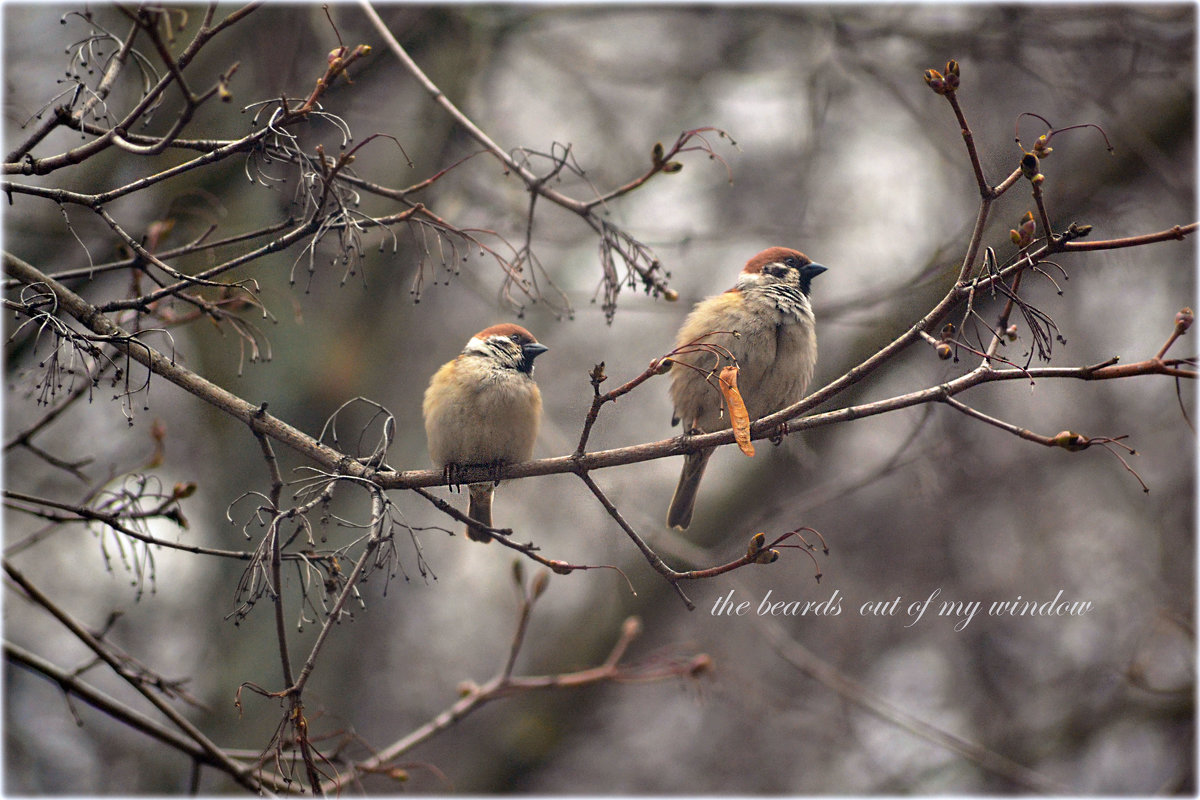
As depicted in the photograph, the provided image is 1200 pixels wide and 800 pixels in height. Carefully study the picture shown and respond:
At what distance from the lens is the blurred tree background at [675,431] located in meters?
5.97

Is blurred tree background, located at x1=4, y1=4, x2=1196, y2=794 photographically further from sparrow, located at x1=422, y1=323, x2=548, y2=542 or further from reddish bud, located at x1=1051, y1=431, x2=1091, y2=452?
reddish bud, located at x1=1051, y1=431, x2=1091, y2=452

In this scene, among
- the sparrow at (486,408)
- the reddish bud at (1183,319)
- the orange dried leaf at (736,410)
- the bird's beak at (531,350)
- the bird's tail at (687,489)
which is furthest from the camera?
the bird's tail at (687,489)

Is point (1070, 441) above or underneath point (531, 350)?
underneath

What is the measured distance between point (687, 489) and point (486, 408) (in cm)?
125

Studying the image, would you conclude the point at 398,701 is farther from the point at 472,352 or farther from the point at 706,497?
the point at 472,352

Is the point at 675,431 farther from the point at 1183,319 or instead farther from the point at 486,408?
the point at 1183,319

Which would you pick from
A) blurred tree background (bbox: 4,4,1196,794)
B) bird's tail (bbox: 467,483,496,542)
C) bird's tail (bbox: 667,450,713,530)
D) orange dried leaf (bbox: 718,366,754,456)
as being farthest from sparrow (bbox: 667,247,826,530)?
orange dried leaf (bbox: 718,366,754,456)

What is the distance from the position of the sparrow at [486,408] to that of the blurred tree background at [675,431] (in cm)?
41

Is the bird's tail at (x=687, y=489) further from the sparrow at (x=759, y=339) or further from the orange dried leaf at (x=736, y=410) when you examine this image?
the orange dried leaf at (x=736, y=410)

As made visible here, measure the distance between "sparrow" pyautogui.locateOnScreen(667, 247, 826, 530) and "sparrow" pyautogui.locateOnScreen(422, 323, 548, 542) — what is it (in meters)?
0.74

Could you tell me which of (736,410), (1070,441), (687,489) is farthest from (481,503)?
(1070,441)

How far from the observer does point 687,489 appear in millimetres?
4691

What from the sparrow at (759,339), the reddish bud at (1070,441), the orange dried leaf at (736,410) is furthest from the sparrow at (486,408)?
the reddish bud at (1070,441)

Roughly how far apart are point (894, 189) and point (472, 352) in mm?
4794
